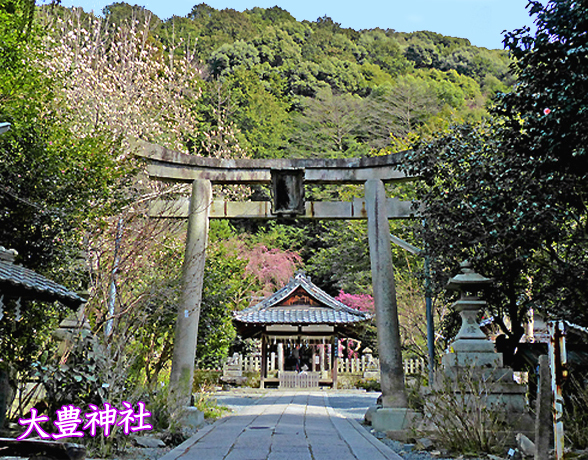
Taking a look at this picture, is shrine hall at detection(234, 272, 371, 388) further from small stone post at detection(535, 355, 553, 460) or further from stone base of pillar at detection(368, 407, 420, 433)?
small stone post at detection(535, 355, 553, 460)

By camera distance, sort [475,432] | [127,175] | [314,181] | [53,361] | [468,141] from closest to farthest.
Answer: [475,432] → [53,361] → [468,141] → [127,175] → [314,181]

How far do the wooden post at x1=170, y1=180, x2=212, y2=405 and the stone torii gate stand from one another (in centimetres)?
2

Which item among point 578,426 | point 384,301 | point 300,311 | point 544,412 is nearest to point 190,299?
point 384,301

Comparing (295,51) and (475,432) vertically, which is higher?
(295,51)

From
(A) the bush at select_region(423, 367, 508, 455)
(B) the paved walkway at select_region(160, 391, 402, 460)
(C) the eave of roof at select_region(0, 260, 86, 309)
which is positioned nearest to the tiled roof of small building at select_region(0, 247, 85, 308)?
(C) the eave of roof at select_region(0, 260, 86, 309)

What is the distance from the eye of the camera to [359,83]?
4256 centimetres

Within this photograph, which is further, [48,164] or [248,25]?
[248,25]

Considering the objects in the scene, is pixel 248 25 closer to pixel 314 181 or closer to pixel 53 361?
pixel 314 181

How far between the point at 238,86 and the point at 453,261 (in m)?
28.1

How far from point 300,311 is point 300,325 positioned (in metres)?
0.66

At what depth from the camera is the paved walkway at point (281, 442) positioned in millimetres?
5848

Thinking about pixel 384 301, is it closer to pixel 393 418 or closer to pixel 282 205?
pixel 393 418

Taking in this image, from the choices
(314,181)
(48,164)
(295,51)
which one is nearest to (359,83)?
(295,51)

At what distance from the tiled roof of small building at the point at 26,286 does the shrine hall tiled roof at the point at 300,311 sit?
17001mm
